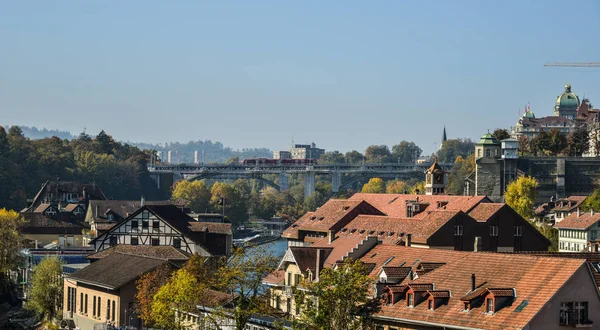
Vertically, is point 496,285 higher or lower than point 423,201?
lower

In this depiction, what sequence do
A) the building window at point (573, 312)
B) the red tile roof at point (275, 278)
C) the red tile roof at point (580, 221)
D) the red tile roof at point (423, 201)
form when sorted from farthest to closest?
the red tile roof at point (580, 221)
the red tile roof at point (423, 201)
the red tile roof at point (275, 278)
the building window at point (573, 312)

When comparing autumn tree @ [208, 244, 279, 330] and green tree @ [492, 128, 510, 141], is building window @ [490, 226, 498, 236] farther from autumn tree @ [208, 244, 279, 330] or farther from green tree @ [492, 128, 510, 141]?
green tree @ [492, 128, 510, 141]

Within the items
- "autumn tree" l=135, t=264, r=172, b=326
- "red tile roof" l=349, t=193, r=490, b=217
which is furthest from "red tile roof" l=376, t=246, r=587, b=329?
"red tile roof" l=349, t=193, r=490, b=217

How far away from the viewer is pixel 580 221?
363 feet

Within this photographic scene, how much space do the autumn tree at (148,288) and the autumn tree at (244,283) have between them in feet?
12.1

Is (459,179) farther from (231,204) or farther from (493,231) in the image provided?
(493,231)

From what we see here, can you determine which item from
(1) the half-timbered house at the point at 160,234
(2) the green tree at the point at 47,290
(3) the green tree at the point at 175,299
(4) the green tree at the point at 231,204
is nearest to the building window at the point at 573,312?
(3) the green tree at the point at 175,299

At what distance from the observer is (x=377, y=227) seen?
7288 cm

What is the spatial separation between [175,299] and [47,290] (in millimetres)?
23180

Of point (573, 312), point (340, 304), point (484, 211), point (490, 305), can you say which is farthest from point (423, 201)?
point (573, 312)

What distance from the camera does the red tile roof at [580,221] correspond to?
108938 mm

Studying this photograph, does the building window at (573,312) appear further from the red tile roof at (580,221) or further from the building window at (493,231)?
the red tile roof at (580,221)

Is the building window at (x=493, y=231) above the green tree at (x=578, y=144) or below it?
below

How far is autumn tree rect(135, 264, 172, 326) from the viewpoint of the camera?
57.6 meters
